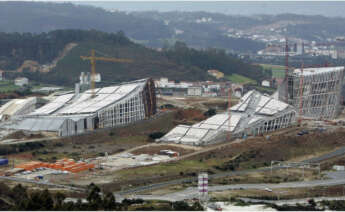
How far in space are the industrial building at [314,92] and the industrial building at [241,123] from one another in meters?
3.79

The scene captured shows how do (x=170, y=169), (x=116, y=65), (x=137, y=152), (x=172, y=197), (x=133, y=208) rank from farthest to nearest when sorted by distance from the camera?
1. (x=116, y=65)
2. (x=137, y=152)
3. (x=170, y=169)
4. (x=172, y=197)
5. (x=133, y=208)

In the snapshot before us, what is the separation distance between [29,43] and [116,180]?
112322 millimetres

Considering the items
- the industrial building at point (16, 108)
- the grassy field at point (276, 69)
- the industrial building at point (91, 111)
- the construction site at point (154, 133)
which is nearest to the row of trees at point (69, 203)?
the construction site at point (154, 133)

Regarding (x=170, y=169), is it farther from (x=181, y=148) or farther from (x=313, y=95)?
(x=313, y=95)

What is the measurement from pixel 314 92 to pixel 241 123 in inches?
616

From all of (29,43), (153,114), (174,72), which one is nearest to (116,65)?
(174,72)

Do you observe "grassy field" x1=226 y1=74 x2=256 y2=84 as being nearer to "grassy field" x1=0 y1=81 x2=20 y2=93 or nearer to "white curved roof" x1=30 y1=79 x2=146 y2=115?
"grassy field" x1=0 y1=81 x2=20 y2=93

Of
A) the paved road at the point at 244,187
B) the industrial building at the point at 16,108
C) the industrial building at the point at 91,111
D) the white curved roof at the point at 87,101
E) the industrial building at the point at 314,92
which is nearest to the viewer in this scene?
the paved road at the point at 244,187

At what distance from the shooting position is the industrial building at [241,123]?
8819 centimetres

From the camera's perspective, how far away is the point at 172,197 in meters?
62.1

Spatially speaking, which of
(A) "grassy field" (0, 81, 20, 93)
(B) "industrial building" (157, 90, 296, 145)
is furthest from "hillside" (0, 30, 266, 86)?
(B) "industrial building" (157, 90, 296, 145)

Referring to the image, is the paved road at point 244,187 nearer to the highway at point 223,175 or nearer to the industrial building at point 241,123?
the highway at point 223,175

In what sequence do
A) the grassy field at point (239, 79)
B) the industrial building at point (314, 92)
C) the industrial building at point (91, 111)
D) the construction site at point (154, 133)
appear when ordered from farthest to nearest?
the grassy field at point (239, 79) < the industrial building at point (314, 92) < the industrial building at point (91, 111) < the construction site at point (154, 133)

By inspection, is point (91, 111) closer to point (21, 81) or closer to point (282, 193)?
point (282, 193)
